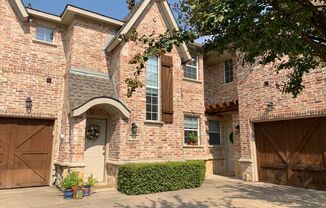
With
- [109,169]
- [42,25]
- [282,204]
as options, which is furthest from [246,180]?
[42,25]

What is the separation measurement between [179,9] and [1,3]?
8753 mm

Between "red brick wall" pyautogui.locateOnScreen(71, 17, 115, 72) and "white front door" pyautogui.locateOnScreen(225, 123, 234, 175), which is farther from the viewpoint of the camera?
"white front door" pyautogui.locateOnScreen(225, 123, 234, 175)

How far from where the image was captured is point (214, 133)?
14.8 m

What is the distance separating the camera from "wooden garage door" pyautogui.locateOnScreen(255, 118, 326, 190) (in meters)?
9.67

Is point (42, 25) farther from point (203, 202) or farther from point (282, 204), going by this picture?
point (282, 204)

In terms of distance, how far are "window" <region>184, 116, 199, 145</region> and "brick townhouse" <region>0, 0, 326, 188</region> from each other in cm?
193

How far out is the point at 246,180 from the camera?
11703mm

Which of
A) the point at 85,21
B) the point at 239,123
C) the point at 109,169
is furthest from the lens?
the point at 239,123

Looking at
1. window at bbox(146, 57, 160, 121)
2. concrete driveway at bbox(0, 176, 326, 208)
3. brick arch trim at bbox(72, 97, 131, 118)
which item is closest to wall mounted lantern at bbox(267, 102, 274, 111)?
concrete driveway at bbox(0, 176, 326, 208)

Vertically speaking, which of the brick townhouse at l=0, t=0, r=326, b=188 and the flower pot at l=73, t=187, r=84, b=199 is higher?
the brick townhouse at l=0, t=0, r=326, b=188

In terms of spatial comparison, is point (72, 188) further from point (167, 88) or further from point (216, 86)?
point (216, 86)

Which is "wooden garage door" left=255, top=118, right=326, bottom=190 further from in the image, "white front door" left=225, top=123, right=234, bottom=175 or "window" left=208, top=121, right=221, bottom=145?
"window" left=208, top=121, right=221, bottom=145

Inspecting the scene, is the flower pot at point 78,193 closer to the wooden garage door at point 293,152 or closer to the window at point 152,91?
the window at point 152,91

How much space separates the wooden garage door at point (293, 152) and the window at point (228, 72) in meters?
3.72
